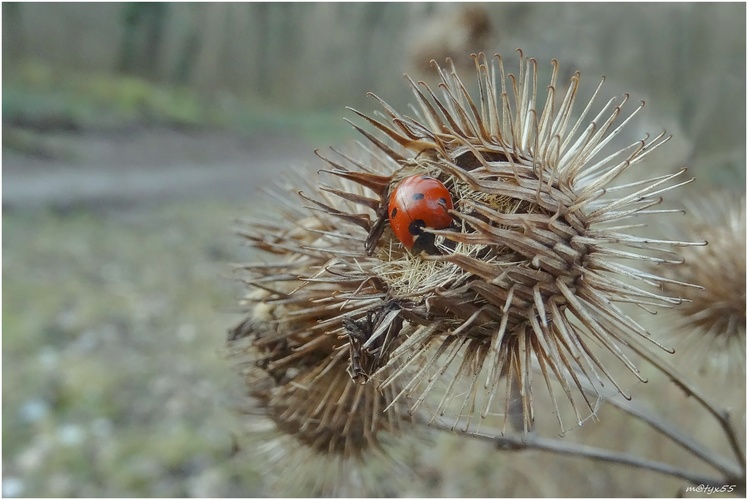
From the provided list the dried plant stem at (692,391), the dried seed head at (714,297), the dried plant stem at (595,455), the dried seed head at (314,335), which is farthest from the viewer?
the dried seed head at (714,297)

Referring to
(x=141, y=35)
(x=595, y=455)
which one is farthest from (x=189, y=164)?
(x=595, y=455)

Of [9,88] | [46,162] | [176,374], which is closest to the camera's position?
[176,374]

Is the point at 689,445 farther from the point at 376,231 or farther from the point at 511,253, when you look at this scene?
the point at 376,231

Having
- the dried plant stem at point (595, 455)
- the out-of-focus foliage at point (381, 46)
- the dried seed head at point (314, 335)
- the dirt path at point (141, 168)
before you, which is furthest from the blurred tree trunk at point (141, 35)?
the dried plant stem at point (595, 455)

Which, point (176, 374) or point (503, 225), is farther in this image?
point (176, 374)

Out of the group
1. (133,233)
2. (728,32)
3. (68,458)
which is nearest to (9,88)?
(133,233)

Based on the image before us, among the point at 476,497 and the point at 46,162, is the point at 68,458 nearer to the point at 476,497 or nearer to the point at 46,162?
the point at 476,497

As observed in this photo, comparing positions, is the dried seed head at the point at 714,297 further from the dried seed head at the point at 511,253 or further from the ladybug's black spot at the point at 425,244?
the ladybug's black spot at the point at 425,244
